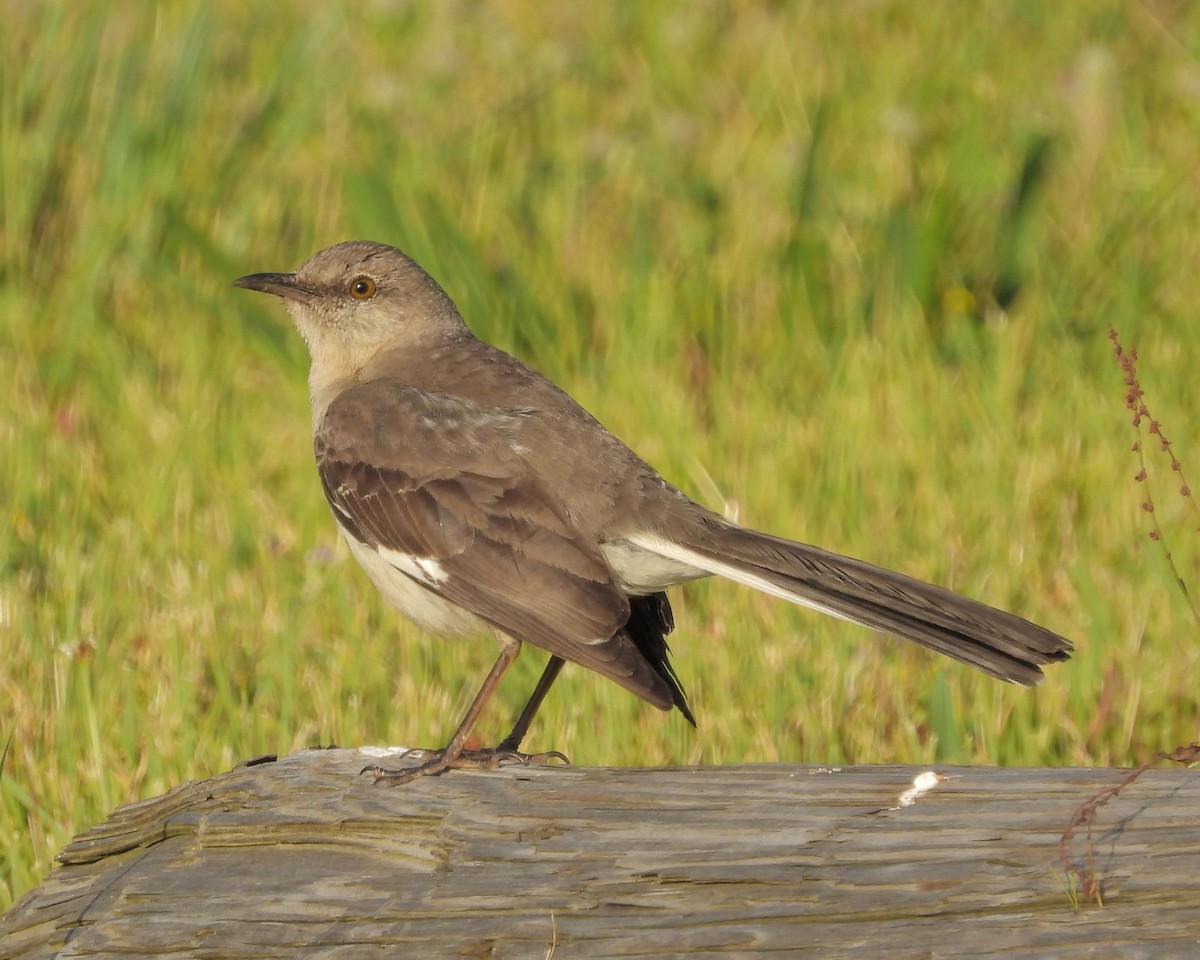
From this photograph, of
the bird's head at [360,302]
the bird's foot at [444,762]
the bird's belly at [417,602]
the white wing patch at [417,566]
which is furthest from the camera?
the bird's head at [360,302]

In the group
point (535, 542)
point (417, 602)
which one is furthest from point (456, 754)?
point (417, 602)

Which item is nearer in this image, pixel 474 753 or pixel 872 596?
pixel 872 596

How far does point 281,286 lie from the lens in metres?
6.42

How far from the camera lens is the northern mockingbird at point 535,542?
4469 mm

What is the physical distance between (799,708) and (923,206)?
12.9ft

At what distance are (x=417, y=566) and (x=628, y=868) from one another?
184 centimetres

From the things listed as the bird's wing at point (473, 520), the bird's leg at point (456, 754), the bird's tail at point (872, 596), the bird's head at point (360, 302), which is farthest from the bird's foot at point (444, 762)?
the bird's head at point (360, 302)

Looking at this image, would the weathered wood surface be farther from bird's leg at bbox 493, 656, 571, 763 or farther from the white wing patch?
the white wing patch

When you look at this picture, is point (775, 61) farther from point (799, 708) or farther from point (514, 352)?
point (799, 708)

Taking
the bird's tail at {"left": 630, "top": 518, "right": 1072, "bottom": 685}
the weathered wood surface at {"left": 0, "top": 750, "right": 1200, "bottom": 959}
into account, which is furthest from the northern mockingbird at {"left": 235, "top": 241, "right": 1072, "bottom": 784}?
the weathered wood surface at {"left": 0, "top": 750, "right": 1200, "bottom": 959}

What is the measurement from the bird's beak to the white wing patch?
1.43 m

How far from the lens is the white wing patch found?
5.14m

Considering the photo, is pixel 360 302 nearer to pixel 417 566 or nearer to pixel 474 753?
pixel 417 566

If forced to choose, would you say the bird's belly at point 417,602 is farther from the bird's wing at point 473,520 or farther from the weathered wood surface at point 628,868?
the weathered wood surface at point 628,868
